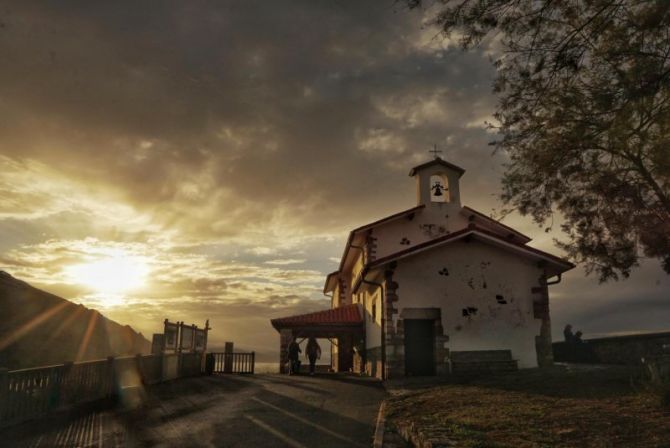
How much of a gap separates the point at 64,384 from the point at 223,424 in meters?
4.63

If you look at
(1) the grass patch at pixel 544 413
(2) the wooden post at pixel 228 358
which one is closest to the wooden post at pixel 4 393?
(1) the grass patch at pixel 544 413

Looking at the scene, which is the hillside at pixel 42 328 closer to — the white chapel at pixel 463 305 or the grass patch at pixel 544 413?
the white chapel at pixel 463 305

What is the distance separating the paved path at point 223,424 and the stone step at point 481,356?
4539mm

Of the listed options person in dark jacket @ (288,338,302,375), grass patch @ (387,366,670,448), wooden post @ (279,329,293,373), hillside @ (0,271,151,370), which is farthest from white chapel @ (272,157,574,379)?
hillside @ (0,271,151,370)

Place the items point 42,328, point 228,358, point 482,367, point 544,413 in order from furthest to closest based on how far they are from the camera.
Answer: point 42,328 → point 228,358 → point 482,367 → point 544,413

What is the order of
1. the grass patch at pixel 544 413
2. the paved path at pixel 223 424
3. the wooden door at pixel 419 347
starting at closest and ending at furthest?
the grass patch at pixel 544 413 < the paved path at pixel 223 424 < the wooden door at pixel 419 347

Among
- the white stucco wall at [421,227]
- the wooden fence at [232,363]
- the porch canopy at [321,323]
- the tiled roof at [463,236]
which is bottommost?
the wooden fence at [232,363]

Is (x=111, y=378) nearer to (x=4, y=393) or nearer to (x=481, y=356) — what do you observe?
(x=4, y=393)

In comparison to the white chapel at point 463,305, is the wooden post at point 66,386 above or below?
below

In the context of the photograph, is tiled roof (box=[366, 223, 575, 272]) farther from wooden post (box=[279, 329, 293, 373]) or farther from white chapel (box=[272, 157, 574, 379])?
wooden post (box=[279, 329, 293, 373])

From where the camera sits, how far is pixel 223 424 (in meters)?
9.33

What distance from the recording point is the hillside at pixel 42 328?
33.6m

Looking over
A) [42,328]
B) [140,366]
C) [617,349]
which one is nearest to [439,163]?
[617,349]

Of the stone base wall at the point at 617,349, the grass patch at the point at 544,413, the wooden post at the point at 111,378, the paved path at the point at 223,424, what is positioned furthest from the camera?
the stone base wall at the point at 617,349
